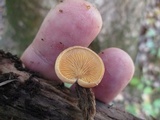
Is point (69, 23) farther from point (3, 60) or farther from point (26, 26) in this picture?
point (26, 26)

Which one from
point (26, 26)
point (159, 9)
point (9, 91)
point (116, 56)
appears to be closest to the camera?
point (9, 91)

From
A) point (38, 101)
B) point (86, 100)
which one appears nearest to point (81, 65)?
point (86, 100)

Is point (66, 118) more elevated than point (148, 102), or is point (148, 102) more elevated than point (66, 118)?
point (66, 118)

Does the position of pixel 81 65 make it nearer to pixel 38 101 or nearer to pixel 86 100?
pixel 86 100

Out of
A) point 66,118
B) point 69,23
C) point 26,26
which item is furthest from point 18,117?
point 26,26

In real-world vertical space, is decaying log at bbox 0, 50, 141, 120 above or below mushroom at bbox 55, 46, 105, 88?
below
